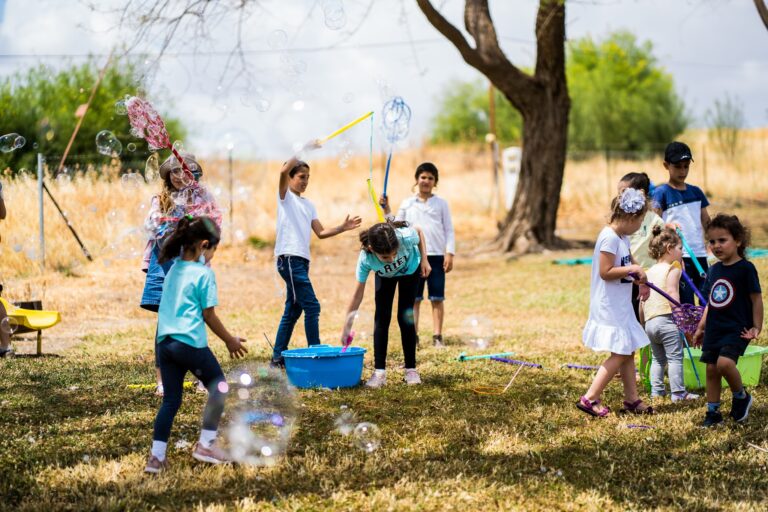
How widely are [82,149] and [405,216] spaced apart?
2036cm

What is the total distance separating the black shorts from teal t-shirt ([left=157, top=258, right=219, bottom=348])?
269 cm

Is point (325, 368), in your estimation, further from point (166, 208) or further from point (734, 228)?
point (734, 228)

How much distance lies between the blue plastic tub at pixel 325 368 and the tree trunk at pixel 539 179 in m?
10.9

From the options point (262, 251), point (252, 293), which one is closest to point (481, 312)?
point (252, 293)

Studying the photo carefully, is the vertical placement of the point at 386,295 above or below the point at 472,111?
below

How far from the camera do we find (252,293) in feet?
39.8

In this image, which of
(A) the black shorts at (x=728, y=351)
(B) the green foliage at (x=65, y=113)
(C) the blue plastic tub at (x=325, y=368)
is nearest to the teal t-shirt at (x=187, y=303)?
(C) the blue plastic tub at (x=325, y=368)

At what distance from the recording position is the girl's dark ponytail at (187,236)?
3951mm

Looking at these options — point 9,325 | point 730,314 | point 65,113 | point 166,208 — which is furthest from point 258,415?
point 65,113

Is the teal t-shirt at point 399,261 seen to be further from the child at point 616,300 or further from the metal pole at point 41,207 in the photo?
the metal pole at point 41,207

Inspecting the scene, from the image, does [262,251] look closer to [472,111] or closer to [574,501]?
[574,501]

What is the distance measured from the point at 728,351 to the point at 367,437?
6.55ft

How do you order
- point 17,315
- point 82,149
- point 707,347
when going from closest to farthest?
point 707,347
point 17,315
point 82,149

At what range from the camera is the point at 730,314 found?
462 centimetres
